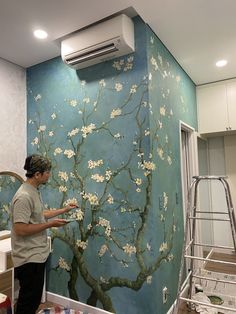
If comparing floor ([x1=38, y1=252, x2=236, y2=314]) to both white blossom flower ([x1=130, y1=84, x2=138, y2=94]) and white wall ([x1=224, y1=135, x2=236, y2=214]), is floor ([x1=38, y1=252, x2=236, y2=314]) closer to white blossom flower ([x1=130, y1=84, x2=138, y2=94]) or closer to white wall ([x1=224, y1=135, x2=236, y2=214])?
white wall ([x1=224, y1=135, x2=236, y2=214])

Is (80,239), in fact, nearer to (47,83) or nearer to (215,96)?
(47,83)

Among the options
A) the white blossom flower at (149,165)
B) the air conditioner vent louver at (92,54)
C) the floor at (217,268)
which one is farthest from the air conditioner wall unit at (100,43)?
the floor at (217,268)

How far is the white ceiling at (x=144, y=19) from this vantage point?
1992 millimetres

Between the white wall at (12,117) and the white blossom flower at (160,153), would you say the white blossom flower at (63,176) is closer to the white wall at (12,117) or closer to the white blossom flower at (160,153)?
the white wall at (12,117)

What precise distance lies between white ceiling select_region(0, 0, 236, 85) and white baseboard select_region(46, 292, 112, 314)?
8.97 ft

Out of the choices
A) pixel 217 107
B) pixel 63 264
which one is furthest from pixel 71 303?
pixel 217 107

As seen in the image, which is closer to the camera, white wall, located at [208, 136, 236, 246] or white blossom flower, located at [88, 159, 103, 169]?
white blossom flower, located at [88, 159, 103, 169]

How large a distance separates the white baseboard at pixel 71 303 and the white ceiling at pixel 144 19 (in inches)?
108

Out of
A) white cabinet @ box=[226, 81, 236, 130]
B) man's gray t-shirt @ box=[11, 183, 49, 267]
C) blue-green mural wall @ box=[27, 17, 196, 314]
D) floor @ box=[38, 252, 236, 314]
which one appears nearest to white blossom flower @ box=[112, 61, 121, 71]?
blue-green mural wall @ box=[27, 17, 196, 314]

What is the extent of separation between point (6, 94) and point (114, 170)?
5.46 feet

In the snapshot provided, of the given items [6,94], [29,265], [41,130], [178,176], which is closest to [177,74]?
[178,176]

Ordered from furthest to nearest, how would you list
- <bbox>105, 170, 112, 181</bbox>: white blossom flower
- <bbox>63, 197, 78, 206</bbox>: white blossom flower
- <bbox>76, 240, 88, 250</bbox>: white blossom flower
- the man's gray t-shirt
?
<bbox>63, 197, 78, 206</bbox>: white blossom flower → <bbox>76, 240, 88, 250</bbox>: white blossom flower → <bbox>105, 170, 112, 181</bbox>: white blossom flower → the man's gray t-shirt

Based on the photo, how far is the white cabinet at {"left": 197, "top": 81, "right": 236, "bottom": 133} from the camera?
3.55 meters

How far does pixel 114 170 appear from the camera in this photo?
2.31 metres
